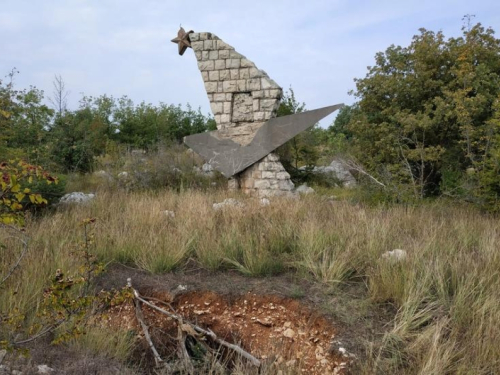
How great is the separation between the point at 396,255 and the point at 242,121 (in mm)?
6576

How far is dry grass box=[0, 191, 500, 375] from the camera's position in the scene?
308 cm

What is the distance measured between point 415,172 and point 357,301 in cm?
748

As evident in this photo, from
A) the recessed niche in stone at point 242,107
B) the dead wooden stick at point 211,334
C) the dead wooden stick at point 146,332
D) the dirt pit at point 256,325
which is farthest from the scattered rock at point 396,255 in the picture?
the recessed niche in stone at point 242,107

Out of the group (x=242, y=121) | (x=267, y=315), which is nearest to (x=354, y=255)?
(x=267, y=315)

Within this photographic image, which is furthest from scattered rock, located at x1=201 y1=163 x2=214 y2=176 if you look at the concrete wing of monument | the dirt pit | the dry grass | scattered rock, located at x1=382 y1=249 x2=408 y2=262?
scattered rock, located at x1=382 y1=249 x2=408 y2=262

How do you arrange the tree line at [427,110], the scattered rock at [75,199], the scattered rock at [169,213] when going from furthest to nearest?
the tree line at [427,110]
the scattered rock at [75,199]
the scattered rock at [169,213]

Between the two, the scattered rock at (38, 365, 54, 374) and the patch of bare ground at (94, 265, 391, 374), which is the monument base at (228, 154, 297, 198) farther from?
the scattered rock at (38, 365, 54, 374)

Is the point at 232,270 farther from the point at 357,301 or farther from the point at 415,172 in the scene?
the point at 415,172

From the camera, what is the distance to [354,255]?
4.53 metres

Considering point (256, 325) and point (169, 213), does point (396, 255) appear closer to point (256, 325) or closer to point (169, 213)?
point (256, 325)

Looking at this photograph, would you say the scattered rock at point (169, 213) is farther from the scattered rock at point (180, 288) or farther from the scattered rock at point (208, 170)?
the scattered rock at point (208, 170)

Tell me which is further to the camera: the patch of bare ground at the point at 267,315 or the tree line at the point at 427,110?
the tree line at the point at 427,110

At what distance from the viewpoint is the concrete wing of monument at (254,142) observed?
31.5ft

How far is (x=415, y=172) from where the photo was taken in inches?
412
